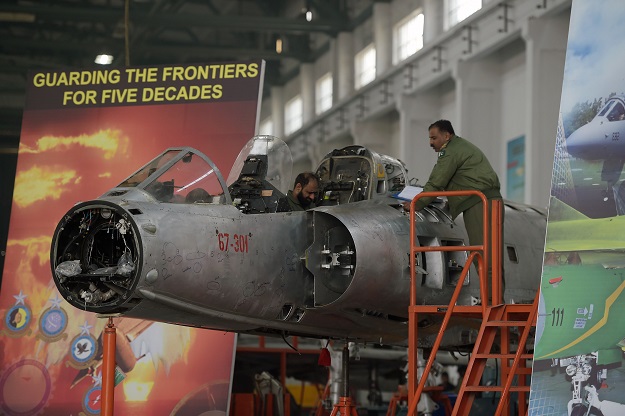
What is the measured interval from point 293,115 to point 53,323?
66.8ft

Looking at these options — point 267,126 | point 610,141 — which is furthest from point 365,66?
point 610,141

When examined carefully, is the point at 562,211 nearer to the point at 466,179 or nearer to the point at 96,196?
the point at 466,179

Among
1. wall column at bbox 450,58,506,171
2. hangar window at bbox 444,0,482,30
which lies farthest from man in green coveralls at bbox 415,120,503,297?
hangar window at bbox 444,0,482,30

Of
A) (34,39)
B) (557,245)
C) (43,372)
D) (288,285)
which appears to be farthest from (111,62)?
(557,245)

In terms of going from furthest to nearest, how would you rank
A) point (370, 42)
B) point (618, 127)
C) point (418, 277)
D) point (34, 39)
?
point (370, 42) < point (34, 39) < point (418, 277) < point (618, 127)

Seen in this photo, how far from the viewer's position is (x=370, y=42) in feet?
90.5

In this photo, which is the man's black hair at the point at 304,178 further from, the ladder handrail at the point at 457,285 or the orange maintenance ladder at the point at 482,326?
the ladder handrail at the point at 457,285

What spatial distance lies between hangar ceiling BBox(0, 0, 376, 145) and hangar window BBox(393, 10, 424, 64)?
1424mm

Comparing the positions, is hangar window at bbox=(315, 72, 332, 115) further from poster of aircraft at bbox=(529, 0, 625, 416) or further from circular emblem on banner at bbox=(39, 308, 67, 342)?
poster of aircraft at bbox=(529, 0, 625, 416)

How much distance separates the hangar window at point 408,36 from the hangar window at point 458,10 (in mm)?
1377

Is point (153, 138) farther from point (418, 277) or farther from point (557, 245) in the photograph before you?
point (557, 245)

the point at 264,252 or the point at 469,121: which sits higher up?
the point at 469,121

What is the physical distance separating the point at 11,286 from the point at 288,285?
572 cm

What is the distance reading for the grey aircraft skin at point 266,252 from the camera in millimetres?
8422
